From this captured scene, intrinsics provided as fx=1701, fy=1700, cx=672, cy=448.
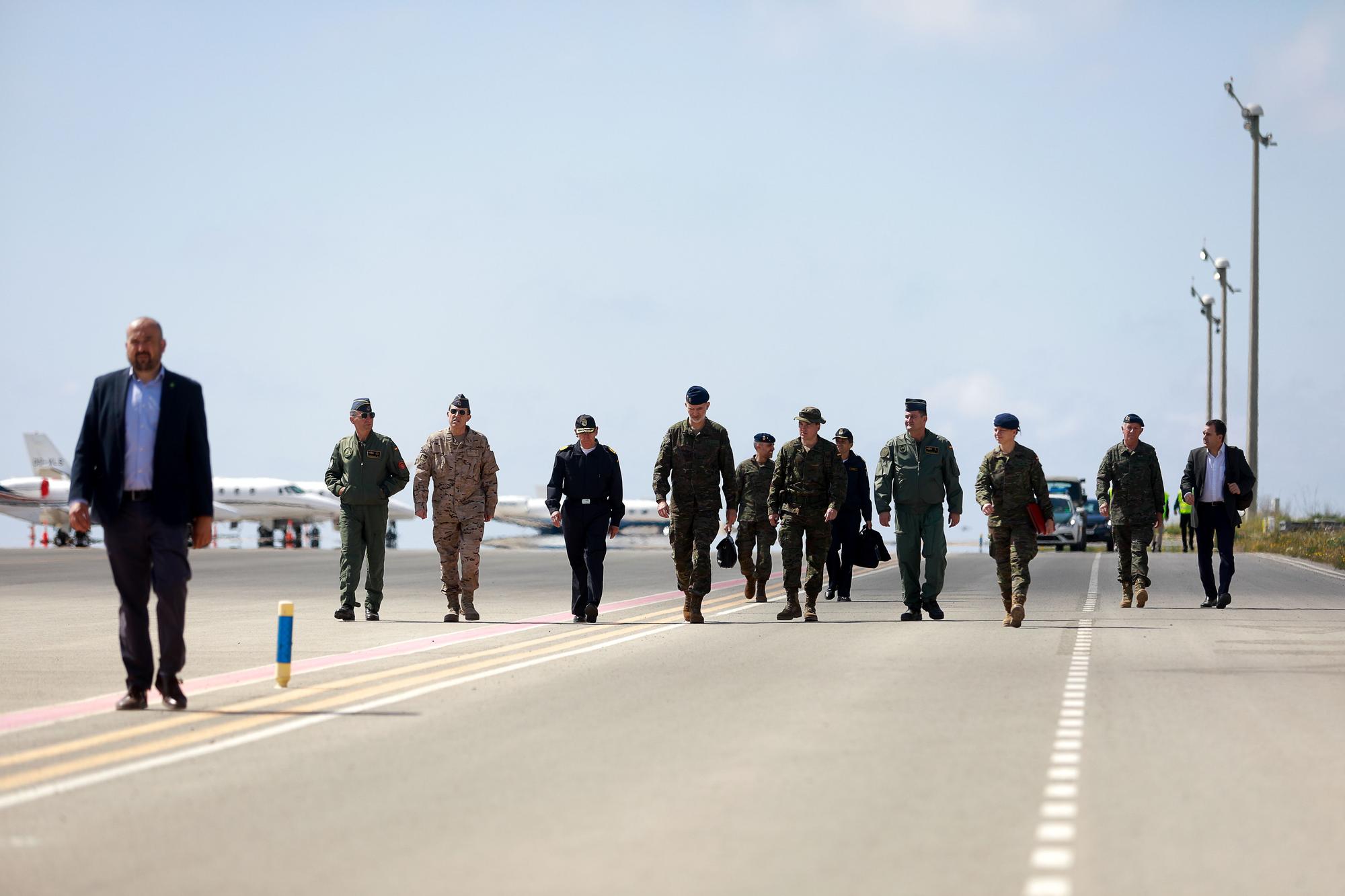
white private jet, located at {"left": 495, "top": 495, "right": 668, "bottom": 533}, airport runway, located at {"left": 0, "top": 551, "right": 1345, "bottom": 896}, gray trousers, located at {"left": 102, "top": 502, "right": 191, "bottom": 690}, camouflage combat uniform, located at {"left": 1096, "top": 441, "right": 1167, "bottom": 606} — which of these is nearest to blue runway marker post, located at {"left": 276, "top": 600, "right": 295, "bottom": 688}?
airport runway, located at {"left": 0, "top": 551, "right": 1345, "bottom": 896}

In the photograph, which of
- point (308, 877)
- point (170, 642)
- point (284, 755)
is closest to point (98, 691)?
point (170, 642)

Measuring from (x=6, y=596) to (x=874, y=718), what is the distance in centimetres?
1625

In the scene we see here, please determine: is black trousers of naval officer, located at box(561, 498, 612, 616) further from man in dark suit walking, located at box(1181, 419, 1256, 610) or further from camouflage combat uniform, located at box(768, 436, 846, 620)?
man in dark suit walking, located at box(1181, 419, 1256, 610)

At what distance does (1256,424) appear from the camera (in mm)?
47469

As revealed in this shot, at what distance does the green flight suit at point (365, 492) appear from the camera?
694 inches

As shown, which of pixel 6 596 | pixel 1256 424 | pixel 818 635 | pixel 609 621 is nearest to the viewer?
pixel 818 635

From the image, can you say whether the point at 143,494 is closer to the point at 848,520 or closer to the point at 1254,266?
the point at 848,520

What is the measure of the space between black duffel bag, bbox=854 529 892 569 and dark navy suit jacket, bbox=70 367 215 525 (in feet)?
34.0

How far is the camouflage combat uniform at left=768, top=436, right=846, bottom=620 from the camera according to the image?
1712 centimetres

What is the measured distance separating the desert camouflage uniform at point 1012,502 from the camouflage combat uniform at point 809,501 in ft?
4.86

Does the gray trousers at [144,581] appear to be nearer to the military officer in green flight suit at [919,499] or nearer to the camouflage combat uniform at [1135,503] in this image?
the military officer in green flight suit at [919,499]

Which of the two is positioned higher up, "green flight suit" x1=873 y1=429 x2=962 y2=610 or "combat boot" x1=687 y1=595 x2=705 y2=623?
"green flight suit" x1=873 y1=429 x2=962 y2=610

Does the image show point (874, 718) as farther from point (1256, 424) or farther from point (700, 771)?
point (1256, 424)

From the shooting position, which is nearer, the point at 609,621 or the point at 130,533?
the point at 130,533
